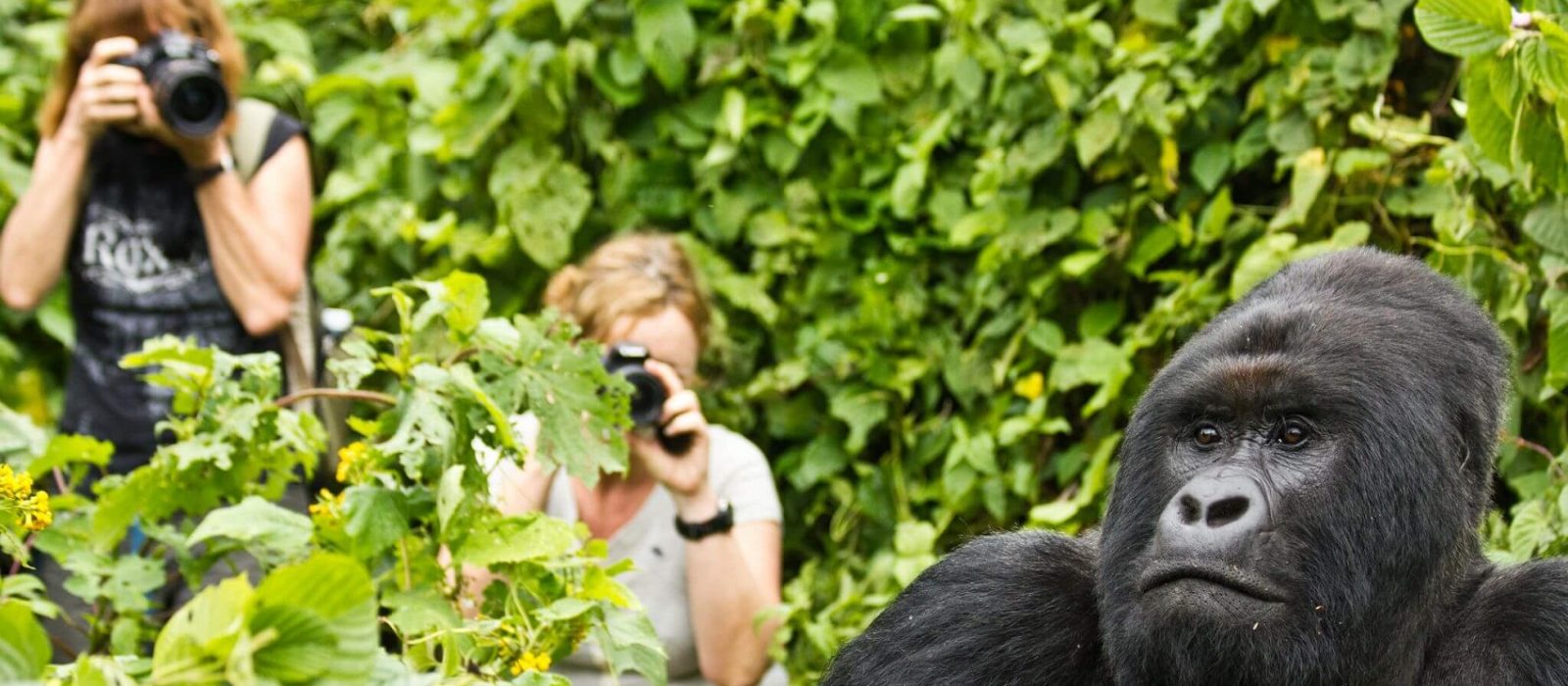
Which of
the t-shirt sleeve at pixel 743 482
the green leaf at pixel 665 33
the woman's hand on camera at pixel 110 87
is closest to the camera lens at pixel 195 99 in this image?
the woman's hand on camera at pixel 110 87

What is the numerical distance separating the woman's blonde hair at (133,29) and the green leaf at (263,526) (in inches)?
58.8

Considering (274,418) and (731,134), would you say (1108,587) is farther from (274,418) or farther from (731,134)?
(731,134)

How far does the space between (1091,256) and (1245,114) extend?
0.44 meters

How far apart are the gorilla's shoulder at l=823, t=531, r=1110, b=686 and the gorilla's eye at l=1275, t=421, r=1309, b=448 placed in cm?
41

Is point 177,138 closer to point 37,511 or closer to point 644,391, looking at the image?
point 644,391

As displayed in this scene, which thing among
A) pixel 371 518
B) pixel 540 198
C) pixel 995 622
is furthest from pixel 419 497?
pixel 540 198

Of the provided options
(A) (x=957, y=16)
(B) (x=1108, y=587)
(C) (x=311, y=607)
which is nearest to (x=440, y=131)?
(A) (x=957, y=16)

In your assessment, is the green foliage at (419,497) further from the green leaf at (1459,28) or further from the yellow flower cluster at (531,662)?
the green leaf at (1459,28)

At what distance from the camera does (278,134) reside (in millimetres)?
4117

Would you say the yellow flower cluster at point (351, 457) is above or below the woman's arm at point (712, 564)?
above

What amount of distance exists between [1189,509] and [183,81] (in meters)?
2.40

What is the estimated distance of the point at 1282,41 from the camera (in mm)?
4086

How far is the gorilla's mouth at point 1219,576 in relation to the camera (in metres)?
2.23

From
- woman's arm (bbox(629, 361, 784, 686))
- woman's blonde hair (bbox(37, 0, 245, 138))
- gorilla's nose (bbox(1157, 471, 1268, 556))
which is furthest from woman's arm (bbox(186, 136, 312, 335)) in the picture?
gorilla's nose (bbox(1157, 471, 1268, 556))
